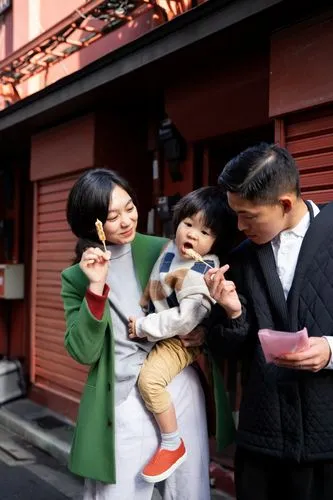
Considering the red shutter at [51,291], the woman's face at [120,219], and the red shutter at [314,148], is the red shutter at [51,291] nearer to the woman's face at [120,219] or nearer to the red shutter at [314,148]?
the red shutter at [314,148]

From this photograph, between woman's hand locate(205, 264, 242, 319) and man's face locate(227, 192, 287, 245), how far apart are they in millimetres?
192

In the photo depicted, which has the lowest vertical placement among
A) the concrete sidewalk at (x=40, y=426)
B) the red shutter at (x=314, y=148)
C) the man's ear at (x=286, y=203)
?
the concrete sidewalk at (x=40, y=426)

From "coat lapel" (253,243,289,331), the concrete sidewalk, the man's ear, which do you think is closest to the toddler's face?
"coat lapel" (253,243,289,331)

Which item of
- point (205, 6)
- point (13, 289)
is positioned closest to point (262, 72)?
point (205, 6)

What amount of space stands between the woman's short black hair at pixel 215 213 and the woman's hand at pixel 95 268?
41 centimetres

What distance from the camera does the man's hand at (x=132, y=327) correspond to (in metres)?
2.43

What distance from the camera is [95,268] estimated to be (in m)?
2.32

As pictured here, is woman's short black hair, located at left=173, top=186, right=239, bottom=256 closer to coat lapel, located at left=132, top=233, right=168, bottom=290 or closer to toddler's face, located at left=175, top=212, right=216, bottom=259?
toddler's face, located at left=175, top=212, right=216, bottom=259

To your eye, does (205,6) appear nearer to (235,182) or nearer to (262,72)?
(262,72)

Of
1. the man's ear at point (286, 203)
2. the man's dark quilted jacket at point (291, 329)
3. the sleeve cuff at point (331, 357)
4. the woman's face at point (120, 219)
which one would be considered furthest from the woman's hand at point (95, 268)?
the sleeve cuff at point (331, 357)

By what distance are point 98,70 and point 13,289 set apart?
4.25m

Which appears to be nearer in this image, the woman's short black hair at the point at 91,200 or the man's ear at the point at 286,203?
the man's ear at the point at 286,203

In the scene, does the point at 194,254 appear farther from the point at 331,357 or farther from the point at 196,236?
the point at 331,357

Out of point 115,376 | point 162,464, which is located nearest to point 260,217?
point 115,376
